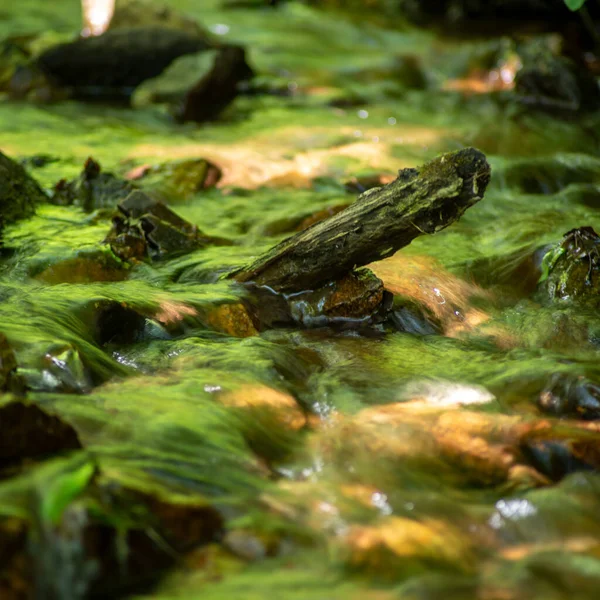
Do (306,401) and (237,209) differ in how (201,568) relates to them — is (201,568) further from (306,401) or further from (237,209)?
(237,209)

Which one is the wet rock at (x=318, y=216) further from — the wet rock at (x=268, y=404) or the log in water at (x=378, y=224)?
the wet rock at (x=268, y=404)

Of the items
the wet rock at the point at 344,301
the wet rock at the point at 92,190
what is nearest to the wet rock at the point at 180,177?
the wet rock at the point at 92,190

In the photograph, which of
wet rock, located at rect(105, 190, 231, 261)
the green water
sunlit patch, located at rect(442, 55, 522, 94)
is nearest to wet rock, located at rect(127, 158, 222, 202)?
the green water

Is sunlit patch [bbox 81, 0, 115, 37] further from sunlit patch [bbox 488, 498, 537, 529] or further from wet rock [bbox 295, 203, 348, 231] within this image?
sunlit patch [bbox 488, 498, 537, 529]

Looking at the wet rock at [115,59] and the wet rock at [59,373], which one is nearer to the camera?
the wet rock at [59,373]

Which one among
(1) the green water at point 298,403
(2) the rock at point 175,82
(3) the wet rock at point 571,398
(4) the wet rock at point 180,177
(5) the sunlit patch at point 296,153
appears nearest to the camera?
(1) the green water at point 298,403
